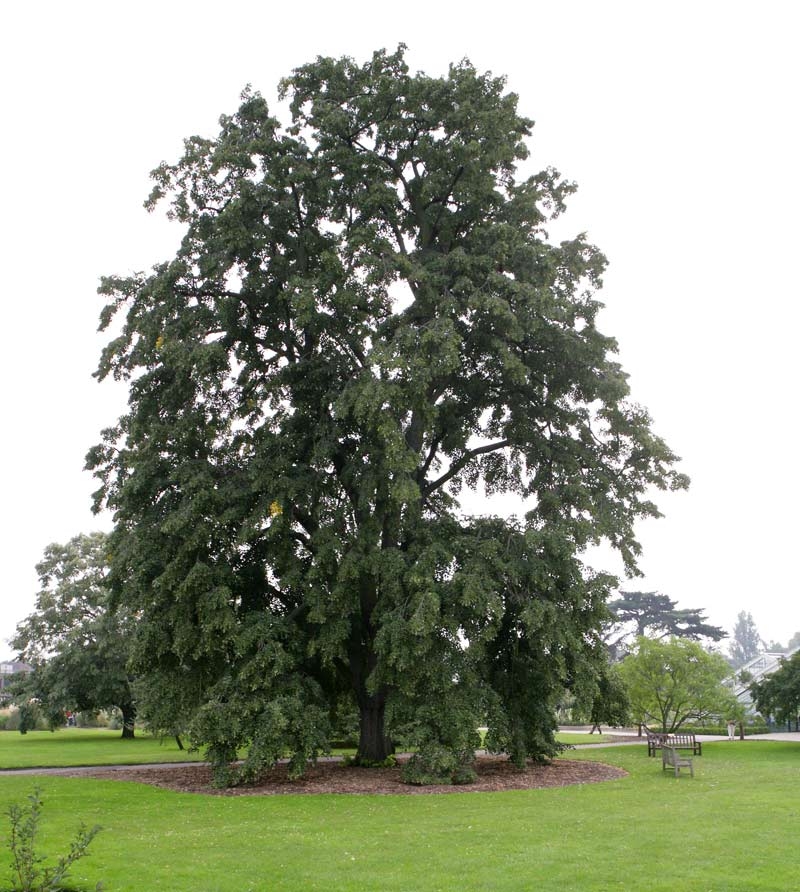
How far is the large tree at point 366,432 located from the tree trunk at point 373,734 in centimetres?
7

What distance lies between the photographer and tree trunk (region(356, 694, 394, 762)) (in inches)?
858

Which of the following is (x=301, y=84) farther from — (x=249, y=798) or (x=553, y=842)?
(x=553, y=842)

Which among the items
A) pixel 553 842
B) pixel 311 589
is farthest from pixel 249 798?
pixel 553 842

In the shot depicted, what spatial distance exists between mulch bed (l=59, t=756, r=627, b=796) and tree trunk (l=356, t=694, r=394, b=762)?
0.66 meters

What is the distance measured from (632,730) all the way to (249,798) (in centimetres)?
3997

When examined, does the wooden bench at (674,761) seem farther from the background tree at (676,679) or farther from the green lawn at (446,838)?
the background tree at (676,679)

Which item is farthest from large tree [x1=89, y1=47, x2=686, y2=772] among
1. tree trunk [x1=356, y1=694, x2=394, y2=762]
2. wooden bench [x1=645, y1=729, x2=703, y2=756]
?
wooden bench [x1=645, y1=729, x2=703, y2=756]

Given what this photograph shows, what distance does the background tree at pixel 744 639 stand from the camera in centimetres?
14350

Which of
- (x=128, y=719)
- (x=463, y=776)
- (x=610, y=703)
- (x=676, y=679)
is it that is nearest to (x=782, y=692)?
(x=676, y=679)

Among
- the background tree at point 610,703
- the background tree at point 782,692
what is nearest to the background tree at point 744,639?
the background tree at point 782,692

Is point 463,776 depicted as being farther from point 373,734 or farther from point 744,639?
point 744,639

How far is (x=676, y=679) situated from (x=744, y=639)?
13012 cm

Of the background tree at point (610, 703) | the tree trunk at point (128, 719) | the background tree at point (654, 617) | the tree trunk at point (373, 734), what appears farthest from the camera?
the background tree at point (654, 617)

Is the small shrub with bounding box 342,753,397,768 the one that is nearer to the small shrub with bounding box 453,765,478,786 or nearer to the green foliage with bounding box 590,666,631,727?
the small shrub with bounding box 453,765,478,786
